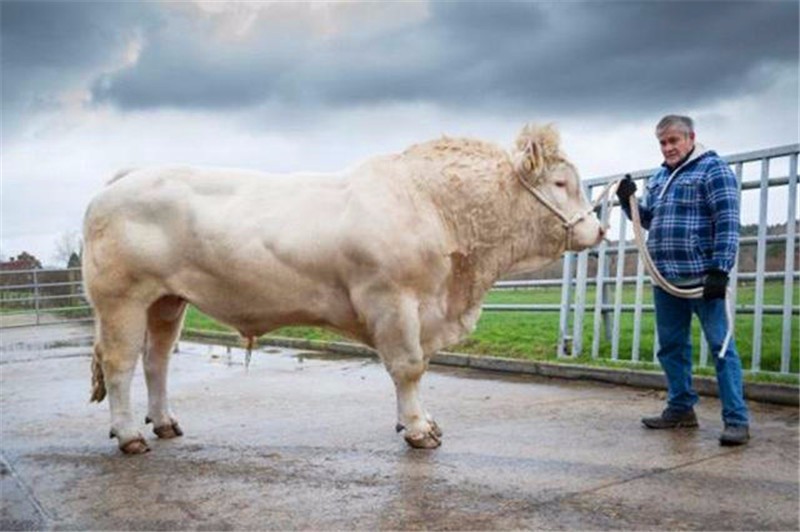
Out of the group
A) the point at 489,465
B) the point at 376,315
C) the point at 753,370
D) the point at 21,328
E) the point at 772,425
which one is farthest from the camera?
the point at 21,328

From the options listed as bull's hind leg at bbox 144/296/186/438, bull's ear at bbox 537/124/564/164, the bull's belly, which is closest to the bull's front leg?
the bull's belly

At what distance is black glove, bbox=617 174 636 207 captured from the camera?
5742 millimetres

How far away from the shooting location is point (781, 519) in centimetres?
363

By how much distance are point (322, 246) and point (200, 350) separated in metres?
7.67

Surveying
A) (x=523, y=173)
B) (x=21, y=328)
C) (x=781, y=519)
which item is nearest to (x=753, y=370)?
(x=523, y=173)

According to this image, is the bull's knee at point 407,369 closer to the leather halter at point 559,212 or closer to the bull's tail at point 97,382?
the leather halter at point 559,212

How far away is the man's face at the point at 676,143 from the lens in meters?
5.40

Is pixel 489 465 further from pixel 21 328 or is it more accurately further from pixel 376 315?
pixel 21 328

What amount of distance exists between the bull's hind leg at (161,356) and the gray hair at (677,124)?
139 inches

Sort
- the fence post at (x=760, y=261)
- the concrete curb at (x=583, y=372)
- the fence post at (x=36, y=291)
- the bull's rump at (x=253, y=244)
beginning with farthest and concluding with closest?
the fence post at (x=36, y=291) < the fence post at (x=760, y=261) < the concrete curb at (x=583, y=372) < the bull's rump at (x=253, y=244)

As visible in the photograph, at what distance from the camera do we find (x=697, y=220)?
5.32 meters

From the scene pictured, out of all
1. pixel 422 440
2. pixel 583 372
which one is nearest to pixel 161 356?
pixel 422 440

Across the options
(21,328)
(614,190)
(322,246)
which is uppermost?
(614,190)

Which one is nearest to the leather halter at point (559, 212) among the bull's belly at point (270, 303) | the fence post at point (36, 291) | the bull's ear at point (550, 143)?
the bull's ear at point (550, 143)
